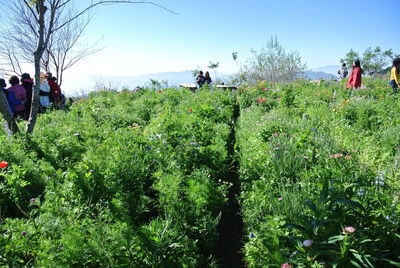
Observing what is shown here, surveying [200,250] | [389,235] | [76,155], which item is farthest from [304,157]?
[76,155]

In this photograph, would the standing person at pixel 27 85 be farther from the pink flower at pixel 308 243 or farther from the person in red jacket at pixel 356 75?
the person in red jacket at pixel 356 75

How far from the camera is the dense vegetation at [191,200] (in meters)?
2.18

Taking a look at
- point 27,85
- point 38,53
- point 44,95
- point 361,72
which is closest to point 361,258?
point 38,53

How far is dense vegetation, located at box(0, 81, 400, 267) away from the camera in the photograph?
2.18m

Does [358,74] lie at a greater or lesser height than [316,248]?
greater

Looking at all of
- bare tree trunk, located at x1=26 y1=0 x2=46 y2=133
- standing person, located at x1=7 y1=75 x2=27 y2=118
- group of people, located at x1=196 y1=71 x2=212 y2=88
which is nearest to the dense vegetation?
bare tree trunk, located at x1=26 y1=0 x2=46 y2=133

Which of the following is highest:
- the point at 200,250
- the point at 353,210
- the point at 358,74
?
the point at 358,74

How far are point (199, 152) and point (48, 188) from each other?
6.99 feet

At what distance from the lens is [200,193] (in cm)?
320

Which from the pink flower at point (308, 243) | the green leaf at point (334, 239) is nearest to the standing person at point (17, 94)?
the pink flower at point (308, 243)

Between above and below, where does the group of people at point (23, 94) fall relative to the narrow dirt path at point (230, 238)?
above

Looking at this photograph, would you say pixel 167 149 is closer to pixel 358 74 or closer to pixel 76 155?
pixel 76 155

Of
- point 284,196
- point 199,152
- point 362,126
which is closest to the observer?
point 284,196

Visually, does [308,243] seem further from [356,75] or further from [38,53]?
[356,75]
